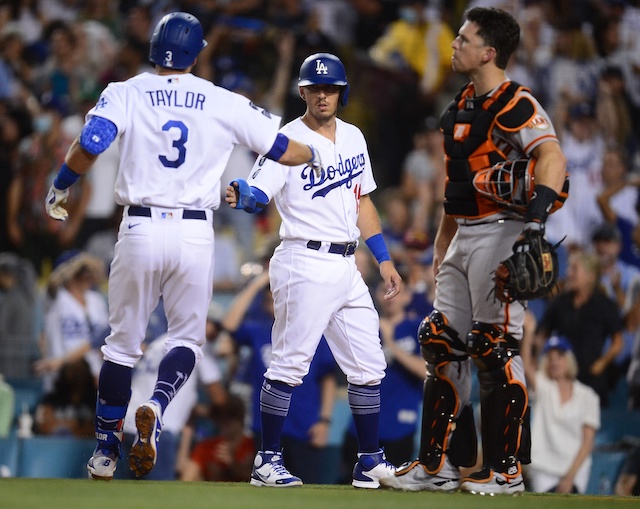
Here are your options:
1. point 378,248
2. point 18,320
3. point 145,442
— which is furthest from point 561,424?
point 18,320

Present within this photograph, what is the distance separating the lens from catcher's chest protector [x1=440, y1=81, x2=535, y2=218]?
15.9 ft

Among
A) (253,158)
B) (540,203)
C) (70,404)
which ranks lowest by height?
(70,404)

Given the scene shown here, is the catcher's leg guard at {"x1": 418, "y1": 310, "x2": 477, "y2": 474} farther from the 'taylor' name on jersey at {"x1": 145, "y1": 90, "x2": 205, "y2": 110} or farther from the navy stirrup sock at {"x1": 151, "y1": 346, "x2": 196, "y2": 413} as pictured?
the 'taylor' name on jersey at {"x1": 145, "y1": 90, "x2": 205, "y2": 110}

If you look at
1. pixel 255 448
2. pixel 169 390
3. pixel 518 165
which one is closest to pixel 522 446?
pixel 518 165

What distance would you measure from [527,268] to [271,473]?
167 cm

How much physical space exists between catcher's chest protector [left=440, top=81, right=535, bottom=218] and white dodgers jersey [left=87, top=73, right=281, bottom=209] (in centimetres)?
87

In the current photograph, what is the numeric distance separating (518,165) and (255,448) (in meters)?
4.22

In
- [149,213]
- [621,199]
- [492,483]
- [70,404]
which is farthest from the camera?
[621,199]

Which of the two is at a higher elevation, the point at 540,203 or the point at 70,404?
the point at 540,203

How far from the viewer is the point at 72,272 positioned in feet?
30.8

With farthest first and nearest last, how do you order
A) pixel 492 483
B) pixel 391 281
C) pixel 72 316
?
pixel 72 316, pixel 391 281, pixel 492 483

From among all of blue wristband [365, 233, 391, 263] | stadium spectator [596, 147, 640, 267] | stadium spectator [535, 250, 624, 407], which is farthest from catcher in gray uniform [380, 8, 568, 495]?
stadium spectator [596, 147, 640, 267]

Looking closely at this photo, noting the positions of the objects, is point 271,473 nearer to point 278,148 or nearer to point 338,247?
point 338,247

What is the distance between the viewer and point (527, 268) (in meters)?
4.56
